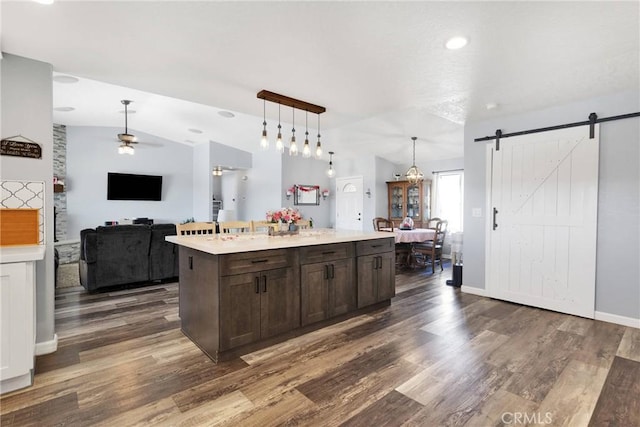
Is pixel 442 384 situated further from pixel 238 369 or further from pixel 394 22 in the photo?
pixel 394 22

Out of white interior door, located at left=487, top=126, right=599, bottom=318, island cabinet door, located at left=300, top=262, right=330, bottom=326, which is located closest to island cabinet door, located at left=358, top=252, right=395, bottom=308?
island cabinet door, located at left=300, top=262, right=330, bottom=326

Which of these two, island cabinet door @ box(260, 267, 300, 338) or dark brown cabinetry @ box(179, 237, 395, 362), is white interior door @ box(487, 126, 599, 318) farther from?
island cabinet door @ box(260, 267, 300, 338)

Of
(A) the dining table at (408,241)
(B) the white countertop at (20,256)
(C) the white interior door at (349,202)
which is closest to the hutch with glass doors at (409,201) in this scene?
(C) the white interior door at (349,202)

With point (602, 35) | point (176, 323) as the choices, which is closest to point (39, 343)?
point (176, 323)

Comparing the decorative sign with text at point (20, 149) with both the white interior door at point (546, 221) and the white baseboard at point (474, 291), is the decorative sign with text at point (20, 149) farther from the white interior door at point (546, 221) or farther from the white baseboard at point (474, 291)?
the white baseboard at point (474, 291)

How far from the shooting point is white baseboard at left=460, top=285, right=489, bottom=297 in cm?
413

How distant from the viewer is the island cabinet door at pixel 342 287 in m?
3.09

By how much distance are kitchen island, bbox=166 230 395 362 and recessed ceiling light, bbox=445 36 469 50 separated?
1834 mm

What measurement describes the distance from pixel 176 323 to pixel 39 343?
1029 mm

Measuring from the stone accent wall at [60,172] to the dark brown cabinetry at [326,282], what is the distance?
23.2 feet

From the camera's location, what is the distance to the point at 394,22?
199 centimetres

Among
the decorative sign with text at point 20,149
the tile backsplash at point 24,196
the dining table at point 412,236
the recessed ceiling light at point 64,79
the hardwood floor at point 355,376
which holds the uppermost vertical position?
the recessed ceiling light at point 64,79

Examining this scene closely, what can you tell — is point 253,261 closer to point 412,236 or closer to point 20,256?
point 20,256
